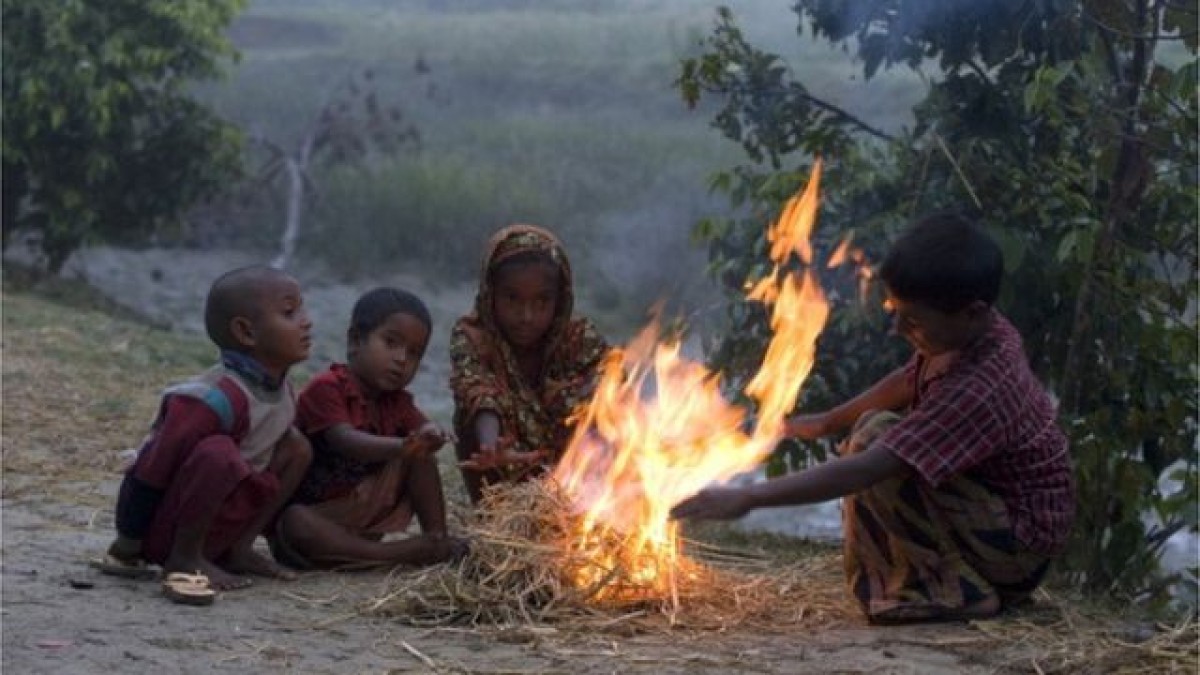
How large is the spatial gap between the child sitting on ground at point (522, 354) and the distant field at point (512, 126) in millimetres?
7672

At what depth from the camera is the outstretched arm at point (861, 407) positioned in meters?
5.19

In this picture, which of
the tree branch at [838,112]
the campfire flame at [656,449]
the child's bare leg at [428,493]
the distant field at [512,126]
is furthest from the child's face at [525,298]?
the distant field at [512,126]

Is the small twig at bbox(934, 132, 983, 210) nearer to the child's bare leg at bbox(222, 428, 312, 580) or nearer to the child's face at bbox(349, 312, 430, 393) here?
the child's face at bbox(349, 312, 430, 393)

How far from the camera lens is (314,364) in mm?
13164

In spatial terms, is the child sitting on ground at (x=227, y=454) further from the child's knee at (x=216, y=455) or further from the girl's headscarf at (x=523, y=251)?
the girl's headscarf at (x=523, y=251)

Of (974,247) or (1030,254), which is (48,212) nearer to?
(1030,254)

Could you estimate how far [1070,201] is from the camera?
19.9 ft

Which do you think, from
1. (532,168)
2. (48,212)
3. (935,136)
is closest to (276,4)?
(532,168)

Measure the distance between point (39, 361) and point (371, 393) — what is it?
192 inches

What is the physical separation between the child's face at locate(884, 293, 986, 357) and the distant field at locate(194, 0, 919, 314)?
887 centimetres

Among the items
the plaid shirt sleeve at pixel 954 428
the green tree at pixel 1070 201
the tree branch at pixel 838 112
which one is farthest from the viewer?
the tree branch at pixel 838 112

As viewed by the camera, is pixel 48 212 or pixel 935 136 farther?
pixel 48 212

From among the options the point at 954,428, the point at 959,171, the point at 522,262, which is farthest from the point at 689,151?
the point at 954,428

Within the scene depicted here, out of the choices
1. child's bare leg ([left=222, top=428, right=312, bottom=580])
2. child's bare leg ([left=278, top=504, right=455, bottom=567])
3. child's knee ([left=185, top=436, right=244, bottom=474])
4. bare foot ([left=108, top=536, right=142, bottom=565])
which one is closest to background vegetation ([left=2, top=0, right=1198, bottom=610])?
child's bare leg ([left=278, top=504, right=455, bottom=567])
